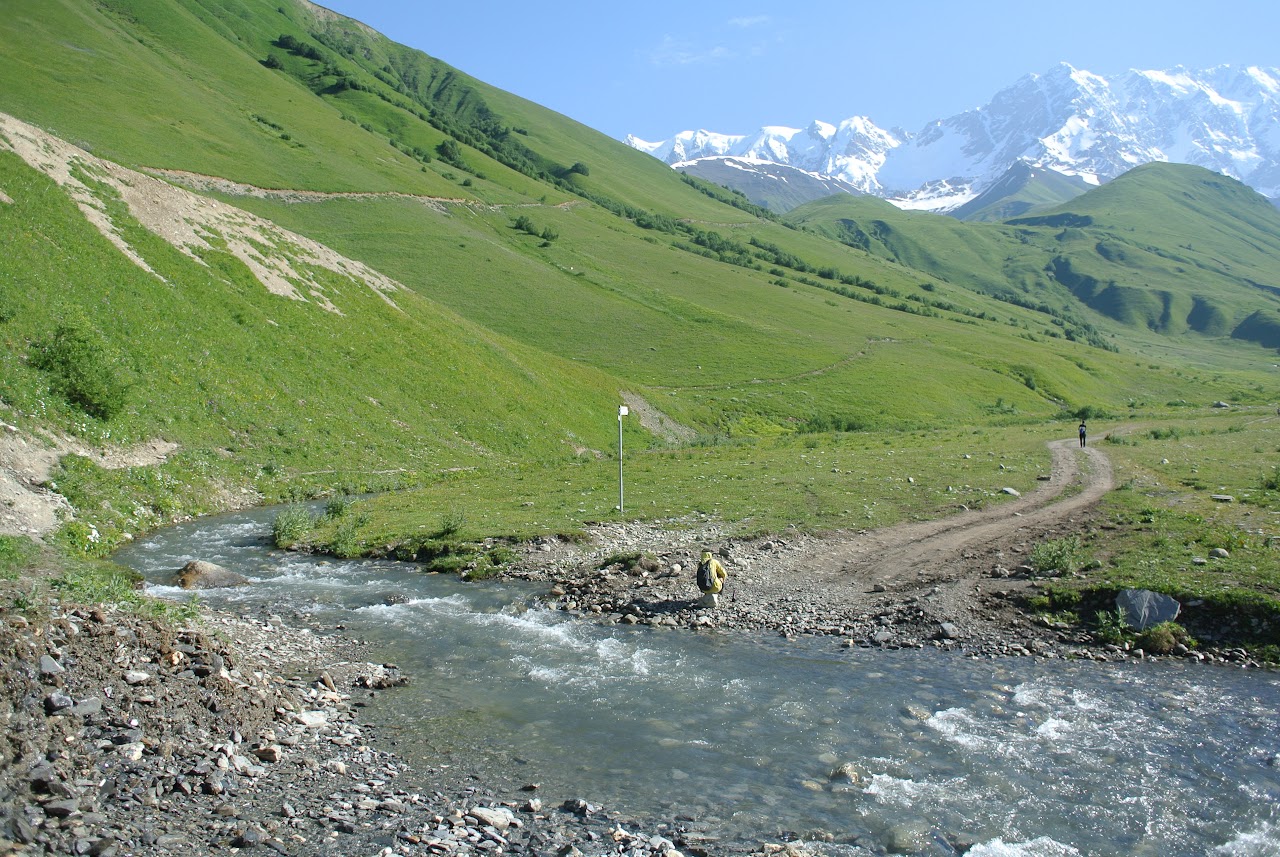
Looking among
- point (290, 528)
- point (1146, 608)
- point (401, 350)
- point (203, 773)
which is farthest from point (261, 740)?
point (401, 350)

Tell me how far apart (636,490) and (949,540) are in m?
15.0

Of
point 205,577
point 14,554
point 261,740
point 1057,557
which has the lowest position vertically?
point 205,577

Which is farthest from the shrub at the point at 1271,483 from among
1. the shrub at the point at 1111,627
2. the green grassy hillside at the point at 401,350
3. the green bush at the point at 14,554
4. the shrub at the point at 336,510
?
the green bush at the point at 14,554

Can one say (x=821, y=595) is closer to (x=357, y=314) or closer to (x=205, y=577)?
(x=205, y=577)

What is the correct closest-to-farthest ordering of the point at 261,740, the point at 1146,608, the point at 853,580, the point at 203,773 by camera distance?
the point at 203,773 < the point at 261,740 < the point at 1146,608 < the point at 853,580

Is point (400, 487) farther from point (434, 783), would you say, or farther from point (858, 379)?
point (858, 379)

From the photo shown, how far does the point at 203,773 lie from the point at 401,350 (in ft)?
166

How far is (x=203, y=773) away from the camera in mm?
11891

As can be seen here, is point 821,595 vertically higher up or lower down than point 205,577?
higher up

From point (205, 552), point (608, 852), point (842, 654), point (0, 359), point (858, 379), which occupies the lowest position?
point (205, 552)

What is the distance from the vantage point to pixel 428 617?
21844 mm

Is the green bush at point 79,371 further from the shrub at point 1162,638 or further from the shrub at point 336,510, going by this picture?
the shrub at point 1162,638

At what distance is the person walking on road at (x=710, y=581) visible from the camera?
2255cm

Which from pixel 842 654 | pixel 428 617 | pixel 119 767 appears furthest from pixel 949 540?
pixel 119 767
